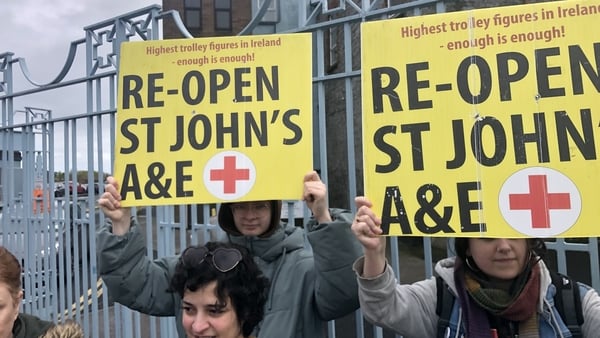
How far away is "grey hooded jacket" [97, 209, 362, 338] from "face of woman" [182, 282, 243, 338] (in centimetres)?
17

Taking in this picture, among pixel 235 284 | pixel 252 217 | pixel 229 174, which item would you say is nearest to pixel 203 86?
pixel 229 174

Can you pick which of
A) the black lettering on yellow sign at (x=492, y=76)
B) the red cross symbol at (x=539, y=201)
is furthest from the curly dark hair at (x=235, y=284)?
the red cross symbol at (x=539, y=201)

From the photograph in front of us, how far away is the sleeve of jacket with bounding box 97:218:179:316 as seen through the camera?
1920 millimetres

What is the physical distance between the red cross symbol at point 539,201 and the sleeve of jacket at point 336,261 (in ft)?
1.82

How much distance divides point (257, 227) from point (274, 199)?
0.16m

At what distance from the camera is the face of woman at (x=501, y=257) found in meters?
1.49

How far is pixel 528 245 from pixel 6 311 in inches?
70.4

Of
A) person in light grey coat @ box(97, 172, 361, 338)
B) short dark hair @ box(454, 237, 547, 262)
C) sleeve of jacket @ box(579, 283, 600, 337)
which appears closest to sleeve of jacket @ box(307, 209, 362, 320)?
person in light grey coat @ box(97, 172, 361, 338)

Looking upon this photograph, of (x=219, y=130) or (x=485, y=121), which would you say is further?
(x=219, y=130)

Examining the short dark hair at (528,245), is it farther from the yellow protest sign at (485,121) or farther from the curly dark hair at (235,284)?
the curly dark hair at (235,284)

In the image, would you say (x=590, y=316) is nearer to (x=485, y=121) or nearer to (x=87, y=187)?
(x=485, y=121)

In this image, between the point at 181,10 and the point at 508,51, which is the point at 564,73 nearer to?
the point at 508,51

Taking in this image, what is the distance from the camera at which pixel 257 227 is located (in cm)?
196

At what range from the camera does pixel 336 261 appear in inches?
68.6
